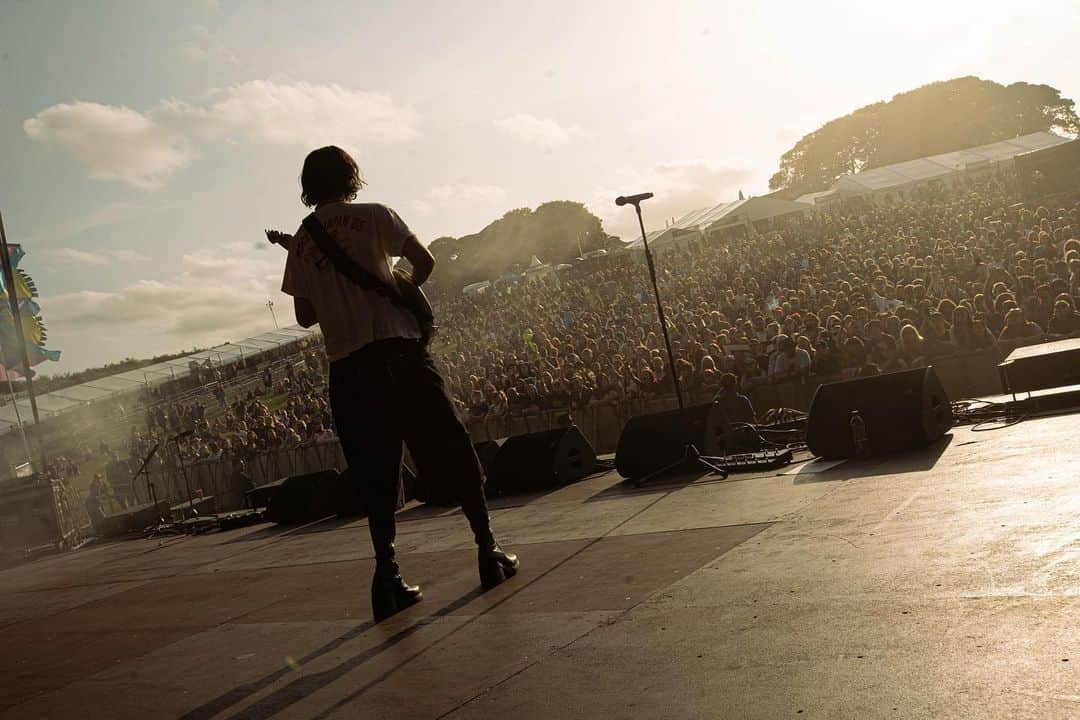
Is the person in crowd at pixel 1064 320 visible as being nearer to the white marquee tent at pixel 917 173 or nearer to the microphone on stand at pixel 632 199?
the microphone on stand at pixel 632 199

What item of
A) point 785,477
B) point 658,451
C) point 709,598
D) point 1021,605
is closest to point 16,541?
point 658,451

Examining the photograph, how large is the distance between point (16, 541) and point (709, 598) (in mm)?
16147

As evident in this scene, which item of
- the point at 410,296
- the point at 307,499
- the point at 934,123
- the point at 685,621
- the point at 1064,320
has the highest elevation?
the point at 934,123

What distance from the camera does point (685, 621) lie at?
3.43 meters

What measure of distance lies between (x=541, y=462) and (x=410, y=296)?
4.75m

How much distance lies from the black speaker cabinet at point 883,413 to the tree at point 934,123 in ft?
330

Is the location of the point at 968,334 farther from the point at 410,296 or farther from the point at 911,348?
the point at 410,296

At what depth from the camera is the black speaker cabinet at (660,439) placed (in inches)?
315

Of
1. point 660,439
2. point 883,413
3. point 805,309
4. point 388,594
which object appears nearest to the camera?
point 388,594

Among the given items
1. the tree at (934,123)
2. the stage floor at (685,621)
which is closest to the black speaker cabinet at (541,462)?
the stage floor at (685,621)

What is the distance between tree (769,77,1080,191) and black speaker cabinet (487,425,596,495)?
98.9 m

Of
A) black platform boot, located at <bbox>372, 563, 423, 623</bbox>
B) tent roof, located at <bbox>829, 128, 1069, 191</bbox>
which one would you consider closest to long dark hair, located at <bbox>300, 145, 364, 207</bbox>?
black platform boot, located at <bbox>372, 563, 423, 623</bbox>

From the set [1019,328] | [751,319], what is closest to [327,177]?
[1019,328]

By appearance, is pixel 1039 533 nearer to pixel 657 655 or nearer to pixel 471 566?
pixel 657 655
